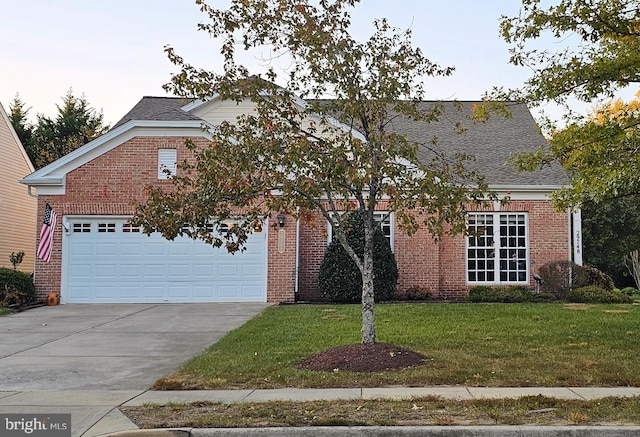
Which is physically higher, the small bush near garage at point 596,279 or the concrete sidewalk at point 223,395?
the small bush near garage at point 596,279

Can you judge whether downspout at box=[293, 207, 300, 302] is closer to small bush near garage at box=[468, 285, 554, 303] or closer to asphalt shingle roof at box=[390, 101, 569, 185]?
asphalt shingle roof at box=[390, 101, 569, 185]

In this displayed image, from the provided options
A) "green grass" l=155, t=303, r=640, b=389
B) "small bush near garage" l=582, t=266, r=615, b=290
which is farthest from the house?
"green grass" l=155, t=303, r=640, b=389

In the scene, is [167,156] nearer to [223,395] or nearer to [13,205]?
[13,205]

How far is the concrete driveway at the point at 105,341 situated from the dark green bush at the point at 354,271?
72.6 inches

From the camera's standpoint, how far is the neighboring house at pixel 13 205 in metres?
22.9

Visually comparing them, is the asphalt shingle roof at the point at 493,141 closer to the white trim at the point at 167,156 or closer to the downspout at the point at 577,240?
the downspout at the point at 577,240

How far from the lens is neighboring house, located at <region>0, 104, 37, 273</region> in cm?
2291

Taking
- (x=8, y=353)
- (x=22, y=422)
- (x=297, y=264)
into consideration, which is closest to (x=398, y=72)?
(x=22, y=422)

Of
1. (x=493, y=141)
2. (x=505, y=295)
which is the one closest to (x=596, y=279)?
(x=505, y=295)

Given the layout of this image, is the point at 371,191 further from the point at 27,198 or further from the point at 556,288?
the point at 27,198

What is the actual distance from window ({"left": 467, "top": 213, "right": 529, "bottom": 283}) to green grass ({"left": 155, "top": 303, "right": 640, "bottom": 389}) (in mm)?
3052

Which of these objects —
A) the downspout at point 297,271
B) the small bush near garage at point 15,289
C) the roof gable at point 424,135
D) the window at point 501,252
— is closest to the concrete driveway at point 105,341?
the small bush near garage at point 15,289

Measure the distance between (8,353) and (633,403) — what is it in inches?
358

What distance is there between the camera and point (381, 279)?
16250 mm
